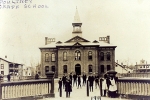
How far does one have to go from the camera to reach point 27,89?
2080mm

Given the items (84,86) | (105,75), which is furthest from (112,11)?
(84,86)

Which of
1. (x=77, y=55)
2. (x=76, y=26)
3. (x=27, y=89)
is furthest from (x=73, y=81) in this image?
(x=76, y=26)

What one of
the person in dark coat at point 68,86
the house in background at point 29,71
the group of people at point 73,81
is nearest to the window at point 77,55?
the group of people at point 73,81

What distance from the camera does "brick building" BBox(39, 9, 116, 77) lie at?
227cm

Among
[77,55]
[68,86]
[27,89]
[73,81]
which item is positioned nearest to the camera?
[27,89]

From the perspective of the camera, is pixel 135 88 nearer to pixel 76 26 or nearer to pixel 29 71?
pixel 76 26

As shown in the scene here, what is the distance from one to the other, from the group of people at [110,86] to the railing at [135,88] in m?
0.07

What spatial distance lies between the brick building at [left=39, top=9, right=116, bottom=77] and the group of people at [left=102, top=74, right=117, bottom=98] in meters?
0.14

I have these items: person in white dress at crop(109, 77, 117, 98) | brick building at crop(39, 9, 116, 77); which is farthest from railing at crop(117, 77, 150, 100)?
brick building at crop(39, 9, 116, 77)

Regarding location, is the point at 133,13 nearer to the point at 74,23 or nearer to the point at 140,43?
the point at 140,43

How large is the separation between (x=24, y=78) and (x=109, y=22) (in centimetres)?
120

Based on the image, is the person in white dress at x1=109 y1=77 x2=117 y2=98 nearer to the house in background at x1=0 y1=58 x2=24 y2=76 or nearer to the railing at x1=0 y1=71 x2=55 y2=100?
the railing at x1=0 y1=71 x2=55 y2=100

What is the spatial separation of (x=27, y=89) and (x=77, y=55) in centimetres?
77

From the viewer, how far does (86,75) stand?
8.20 ft
